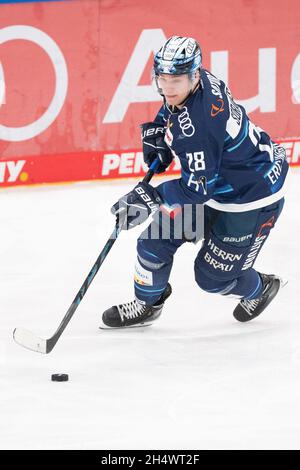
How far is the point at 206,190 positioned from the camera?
4.80m

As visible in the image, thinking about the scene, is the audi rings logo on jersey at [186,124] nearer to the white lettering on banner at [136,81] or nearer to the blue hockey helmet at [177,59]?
the blue hockey helmet at [177,59]

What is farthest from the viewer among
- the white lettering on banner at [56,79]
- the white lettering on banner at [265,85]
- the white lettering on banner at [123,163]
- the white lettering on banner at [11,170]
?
the white lettering on banner at [265,85]

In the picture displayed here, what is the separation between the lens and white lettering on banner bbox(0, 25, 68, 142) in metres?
7.36

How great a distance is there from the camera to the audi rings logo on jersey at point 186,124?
4742 mm

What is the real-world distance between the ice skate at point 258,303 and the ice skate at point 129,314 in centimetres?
35

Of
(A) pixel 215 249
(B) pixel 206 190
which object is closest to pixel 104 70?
(A) pixel 215 249

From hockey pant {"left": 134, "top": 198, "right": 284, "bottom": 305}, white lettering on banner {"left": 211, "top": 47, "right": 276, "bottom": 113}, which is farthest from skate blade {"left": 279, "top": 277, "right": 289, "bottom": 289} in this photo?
white lettering on banner {"left": 211, "top": 47, "right": 276, "bottom": 113}

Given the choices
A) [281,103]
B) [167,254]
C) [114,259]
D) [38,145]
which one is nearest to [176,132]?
[167,254]

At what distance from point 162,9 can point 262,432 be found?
406 centimetres

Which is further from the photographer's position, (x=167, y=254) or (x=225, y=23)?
(x=225, y=23)

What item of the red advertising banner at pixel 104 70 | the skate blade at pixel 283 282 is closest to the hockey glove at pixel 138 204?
the skate blade at pixel 283 282

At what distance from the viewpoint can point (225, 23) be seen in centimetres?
790

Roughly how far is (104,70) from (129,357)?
3.01 m

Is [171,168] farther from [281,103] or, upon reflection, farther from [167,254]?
[167,254]
